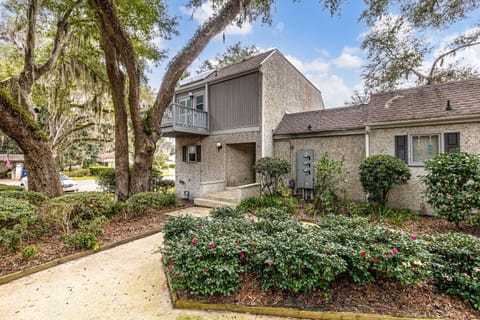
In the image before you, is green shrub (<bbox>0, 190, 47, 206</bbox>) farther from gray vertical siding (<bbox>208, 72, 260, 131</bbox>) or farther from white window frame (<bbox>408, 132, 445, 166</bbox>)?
white window frame (<bbox>408, 132, 445, 166</bbox>)

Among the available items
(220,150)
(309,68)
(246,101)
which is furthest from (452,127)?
(309,68)

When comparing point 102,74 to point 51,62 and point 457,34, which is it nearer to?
point 51,62

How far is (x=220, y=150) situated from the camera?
10.1 m

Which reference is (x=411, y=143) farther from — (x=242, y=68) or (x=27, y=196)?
(x=27, y=196)

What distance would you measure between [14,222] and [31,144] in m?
3.24

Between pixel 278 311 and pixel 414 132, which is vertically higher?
pixel 414 132

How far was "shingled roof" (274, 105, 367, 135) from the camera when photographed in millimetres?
7711

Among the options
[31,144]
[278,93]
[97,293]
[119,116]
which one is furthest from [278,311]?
[278,93]

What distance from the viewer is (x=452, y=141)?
5.81 metres

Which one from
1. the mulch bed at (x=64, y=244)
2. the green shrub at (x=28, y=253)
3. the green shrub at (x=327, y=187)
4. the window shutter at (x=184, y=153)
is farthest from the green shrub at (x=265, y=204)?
the window shutter at (x=184, y=153)

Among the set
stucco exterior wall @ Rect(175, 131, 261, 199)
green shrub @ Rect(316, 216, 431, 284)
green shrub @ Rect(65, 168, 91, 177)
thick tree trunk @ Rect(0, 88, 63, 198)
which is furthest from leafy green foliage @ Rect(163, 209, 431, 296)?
green shrub @ Rect(65, 168, 91, 177)

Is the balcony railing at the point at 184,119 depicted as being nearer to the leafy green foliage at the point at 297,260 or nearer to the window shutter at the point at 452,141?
the leafy green foliage at the point at 297,260

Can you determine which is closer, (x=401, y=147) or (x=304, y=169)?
(x=401, y=147)

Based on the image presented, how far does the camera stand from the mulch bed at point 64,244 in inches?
139
